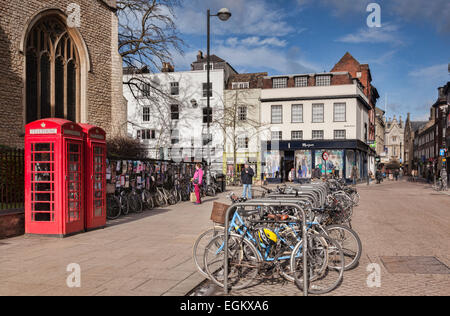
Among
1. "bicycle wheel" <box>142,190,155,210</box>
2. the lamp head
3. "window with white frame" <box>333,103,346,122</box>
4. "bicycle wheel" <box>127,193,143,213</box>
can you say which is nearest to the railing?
"bicycle wheel" <box>127,193,143,213</box>

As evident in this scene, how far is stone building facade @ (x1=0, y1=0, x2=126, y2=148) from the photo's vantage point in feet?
54.9

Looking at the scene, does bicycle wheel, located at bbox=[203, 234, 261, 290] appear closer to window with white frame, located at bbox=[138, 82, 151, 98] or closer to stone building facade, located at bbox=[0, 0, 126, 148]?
stone building facade, located at bbox=[0, 0, 126, 148]

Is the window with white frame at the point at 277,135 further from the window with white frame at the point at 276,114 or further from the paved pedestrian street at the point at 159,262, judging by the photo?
the paved pedestrian street at the point at 159,262

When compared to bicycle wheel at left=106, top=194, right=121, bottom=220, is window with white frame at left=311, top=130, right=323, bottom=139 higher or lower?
higher

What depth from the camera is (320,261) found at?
5641 millimetres

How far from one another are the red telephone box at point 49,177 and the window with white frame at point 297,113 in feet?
121

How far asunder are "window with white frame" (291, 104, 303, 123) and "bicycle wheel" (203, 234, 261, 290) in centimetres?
3958

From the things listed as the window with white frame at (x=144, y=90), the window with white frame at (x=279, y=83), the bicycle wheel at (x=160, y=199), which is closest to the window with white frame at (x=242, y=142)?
the window with white frame at (x=279, y=83)

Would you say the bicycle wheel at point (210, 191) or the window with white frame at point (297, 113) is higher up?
the window with white frame at point (297, 113)

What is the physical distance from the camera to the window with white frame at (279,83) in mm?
45469

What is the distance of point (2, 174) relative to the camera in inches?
382
